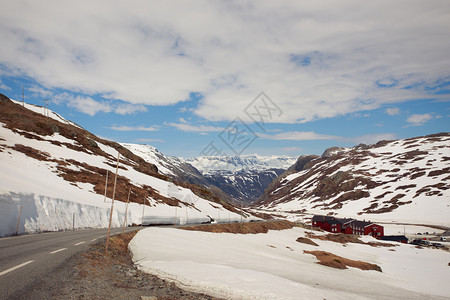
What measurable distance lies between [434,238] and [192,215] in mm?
106809

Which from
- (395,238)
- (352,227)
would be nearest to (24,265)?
(395,238)

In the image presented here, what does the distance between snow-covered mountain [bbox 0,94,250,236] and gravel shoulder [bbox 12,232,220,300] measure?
30.6ft

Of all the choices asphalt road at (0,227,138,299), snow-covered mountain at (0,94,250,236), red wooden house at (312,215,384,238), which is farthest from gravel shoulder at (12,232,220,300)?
red wooden house at (312,215,384,238)

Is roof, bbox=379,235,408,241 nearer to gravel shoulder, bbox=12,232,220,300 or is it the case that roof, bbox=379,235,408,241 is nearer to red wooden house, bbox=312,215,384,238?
red wooden house, bbox=312,215,384,238

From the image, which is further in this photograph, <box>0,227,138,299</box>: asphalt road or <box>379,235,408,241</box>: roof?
<box>379,235,408,241</box>: roof

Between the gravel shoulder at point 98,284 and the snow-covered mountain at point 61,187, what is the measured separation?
9.33 meters

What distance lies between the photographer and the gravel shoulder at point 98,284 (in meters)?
10.2

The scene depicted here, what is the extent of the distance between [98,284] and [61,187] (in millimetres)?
49411

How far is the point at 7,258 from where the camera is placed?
48.4 feet

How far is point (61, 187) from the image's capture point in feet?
175

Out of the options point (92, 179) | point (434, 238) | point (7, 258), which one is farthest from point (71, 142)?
point (434, 238)

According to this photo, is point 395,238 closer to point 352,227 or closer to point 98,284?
point 352,227

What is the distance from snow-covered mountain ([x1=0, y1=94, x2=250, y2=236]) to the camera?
1375 inches

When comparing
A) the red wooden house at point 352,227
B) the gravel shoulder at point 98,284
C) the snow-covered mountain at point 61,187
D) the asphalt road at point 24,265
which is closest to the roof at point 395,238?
the red wooden house at point 352,227
